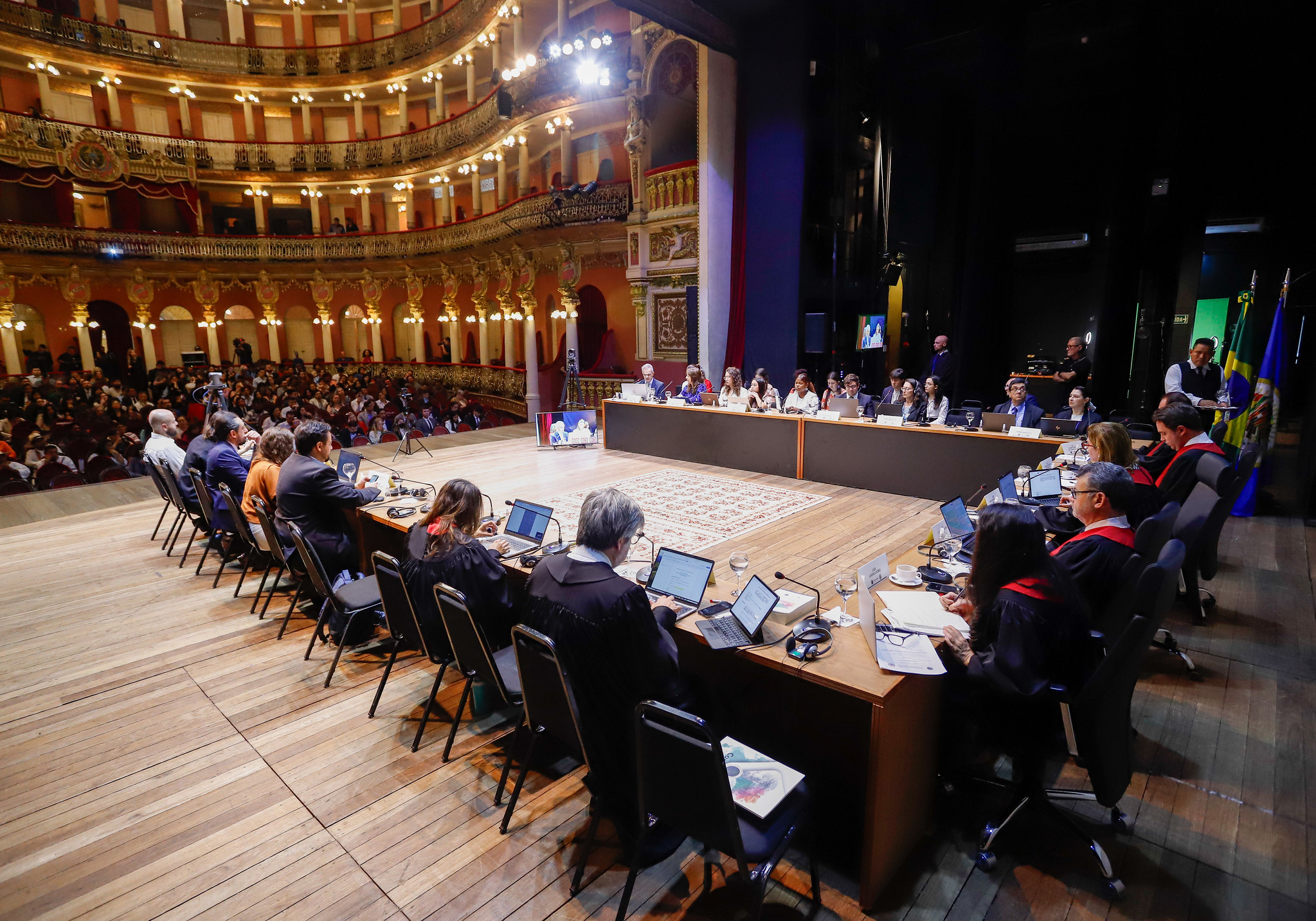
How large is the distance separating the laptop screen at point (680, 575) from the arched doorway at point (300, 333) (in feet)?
73.8

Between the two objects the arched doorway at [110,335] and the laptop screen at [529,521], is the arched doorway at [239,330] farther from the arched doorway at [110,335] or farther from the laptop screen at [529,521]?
the laptop screen at [529,521]

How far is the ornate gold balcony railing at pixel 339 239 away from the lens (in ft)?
41.0

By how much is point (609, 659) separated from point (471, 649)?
32.5 inches

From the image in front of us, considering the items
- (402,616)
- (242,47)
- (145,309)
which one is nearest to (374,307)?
(145,309)

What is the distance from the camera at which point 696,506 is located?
5840 millimetres

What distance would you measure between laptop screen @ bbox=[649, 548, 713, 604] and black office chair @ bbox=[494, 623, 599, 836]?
0.76 metres

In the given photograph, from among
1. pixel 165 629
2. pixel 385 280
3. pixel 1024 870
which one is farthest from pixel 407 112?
pixel 1024 870

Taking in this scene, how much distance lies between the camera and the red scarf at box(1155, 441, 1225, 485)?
387cm

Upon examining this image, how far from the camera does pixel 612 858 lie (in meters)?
2.31

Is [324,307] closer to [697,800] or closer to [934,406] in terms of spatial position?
[934,406]

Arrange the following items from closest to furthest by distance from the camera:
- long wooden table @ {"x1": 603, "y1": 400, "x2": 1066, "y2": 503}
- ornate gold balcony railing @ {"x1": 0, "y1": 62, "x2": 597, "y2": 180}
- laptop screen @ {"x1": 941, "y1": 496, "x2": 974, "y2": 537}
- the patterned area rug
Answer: laptop screen @ {"x1": 941, "y1": 496, "x2": 974, "y2": 537} → the patterned area rug → long wooden table @ {"x1": 603, "y1": 400, "x2": 1066, "y2": 503} → ornate gold balcony railing @ {"x1": 0, "y1": 62, "x2": 597, "y2": 180}

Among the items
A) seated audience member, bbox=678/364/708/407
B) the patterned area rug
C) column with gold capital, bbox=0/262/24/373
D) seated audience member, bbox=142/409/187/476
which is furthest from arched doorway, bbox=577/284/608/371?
column with gold capital, bbox=0/262/24/373

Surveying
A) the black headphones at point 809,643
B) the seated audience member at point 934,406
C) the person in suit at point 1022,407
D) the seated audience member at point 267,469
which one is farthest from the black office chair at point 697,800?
the seated audience member at point 934,406

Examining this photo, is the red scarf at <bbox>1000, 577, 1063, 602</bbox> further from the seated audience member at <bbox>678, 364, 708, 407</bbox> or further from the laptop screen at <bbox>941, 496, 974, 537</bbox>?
the seated audience member at <bbox>678, 364, 708, 407</bbox>
